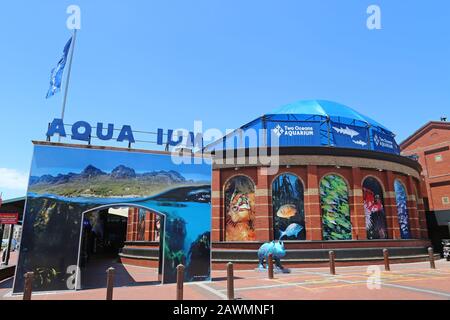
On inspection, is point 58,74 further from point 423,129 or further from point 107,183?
point 423,129

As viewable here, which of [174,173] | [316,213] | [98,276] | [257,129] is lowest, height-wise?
[98,276]

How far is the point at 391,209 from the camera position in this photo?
25.2 m

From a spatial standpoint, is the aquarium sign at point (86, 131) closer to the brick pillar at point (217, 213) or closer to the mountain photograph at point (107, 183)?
the mountain photograph at point (107, 183)

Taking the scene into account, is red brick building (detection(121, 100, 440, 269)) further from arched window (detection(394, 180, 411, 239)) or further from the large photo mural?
the large photo mural

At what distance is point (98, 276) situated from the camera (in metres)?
17.7

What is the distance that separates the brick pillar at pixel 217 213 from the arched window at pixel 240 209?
37cm

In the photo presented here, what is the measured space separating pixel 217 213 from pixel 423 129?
3166 centimetres

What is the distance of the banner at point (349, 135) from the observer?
26906mm

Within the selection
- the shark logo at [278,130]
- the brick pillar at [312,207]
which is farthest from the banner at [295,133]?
the brick pillar at [312,207]

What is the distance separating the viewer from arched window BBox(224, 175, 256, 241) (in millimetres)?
22938
